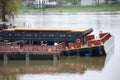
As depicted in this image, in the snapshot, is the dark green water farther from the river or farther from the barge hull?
the barge hull

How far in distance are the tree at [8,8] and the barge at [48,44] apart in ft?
44.4

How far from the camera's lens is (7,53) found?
4803cm

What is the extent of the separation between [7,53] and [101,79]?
12.3m

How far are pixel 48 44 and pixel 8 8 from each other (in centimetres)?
1688

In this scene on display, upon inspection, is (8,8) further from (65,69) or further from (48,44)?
(65,69)

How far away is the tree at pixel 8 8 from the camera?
215ft

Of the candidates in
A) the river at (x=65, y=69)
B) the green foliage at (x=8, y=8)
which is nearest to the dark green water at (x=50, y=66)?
the river at (x=65, y=69)

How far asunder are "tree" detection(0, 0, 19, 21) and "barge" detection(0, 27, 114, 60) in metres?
13.5

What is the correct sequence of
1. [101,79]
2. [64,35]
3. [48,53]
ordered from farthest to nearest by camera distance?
[64,35]
[48,53]
[101,79]

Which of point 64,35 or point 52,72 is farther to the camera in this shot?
point 64,35

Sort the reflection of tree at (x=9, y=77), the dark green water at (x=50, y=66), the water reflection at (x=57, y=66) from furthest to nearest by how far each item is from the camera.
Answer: the water reflection at (x=57, y=66) → the dark green water at (x=50, y=66) → the reflection of tree at (x=9, y=77)

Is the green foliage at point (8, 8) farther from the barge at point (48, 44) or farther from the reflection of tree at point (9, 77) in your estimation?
the reflection of tree at point (9, 77)

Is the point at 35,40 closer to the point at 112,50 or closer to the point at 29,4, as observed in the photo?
the point at 112,50

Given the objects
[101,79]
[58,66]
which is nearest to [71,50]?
[58,66]
